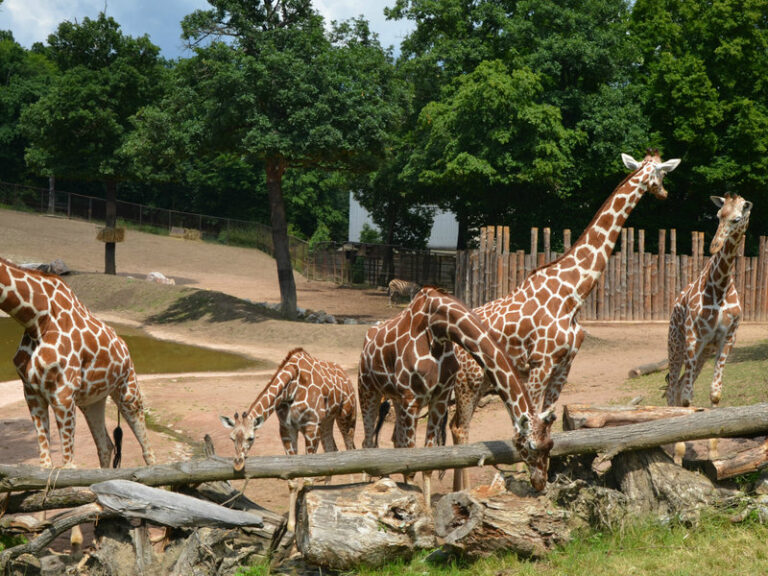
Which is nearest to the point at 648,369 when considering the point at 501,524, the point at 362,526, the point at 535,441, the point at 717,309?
the point at 717,309

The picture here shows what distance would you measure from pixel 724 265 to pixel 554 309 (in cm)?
224

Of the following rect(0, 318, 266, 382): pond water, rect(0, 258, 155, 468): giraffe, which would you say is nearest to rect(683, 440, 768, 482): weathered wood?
rect(0, 258, 155, 468): giraffe

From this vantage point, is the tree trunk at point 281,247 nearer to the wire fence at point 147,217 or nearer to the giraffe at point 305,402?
the giraffe at point 305,402

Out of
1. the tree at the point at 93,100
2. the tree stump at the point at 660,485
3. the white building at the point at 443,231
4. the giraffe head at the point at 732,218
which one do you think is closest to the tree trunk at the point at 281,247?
the tree at the point at 93,100

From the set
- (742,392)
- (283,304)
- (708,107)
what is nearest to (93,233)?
(283,304)

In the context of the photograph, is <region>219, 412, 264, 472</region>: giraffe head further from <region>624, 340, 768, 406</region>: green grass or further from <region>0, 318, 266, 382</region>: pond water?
<region>0, 318, 266, 382</region>: pond water

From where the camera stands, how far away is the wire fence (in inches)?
1877

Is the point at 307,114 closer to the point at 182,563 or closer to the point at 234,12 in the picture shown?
the point at 234,12

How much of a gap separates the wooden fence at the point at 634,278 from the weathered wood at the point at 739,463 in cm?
1403

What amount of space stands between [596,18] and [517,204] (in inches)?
308

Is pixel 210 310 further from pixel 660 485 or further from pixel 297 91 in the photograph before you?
pixel 660 485

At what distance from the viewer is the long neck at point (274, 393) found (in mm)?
7738

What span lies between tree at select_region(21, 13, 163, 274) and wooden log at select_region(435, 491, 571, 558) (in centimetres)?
2678

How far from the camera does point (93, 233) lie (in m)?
42.7
